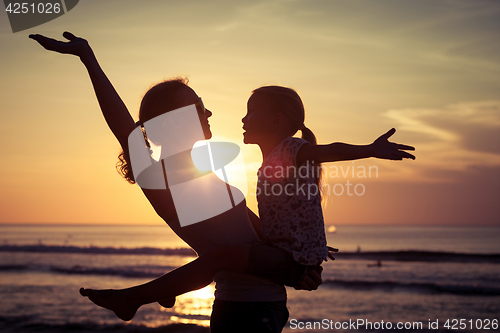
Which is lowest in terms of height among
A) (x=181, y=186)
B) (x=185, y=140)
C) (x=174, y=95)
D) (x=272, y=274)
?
(x=272, y=274)

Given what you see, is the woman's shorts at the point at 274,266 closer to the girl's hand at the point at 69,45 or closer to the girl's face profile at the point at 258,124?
the girl's face profile at the point at 258,124

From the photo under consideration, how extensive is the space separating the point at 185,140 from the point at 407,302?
14.0 meters

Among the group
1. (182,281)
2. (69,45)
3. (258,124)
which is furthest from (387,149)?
(69,45)

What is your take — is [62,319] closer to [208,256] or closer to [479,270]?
[208,256]

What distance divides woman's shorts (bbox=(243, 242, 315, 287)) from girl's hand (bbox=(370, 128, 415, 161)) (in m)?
0.63

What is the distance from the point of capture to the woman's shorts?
1.76m

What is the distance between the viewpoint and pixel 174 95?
79.3 inches

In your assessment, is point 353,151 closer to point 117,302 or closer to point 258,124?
point 258,124

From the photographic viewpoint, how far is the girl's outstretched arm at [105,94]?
1837 millimetres

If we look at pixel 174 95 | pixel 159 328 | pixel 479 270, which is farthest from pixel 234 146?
pixel 479 270

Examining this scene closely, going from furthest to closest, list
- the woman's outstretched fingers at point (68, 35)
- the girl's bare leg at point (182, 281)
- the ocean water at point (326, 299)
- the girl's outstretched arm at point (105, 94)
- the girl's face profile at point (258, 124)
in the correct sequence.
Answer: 1. the ocean water at point (326, 299)
2. the girl's face profile at point (258, 124)
3. the woman's outstretched fingers at point (68, 35)
4. the girl's outstretched arm at point (105, 94)
5. the girl's bare leg at point (182, 281)

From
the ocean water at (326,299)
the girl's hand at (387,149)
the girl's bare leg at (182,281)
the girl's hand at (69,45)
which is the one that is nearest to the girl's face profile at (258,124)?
the girl's hand at (387,149)

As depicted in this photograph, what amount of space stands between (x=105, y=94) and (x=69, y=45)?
0.30 m

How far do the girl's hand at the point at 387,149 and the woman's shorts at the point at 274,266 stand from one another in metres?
0.63
